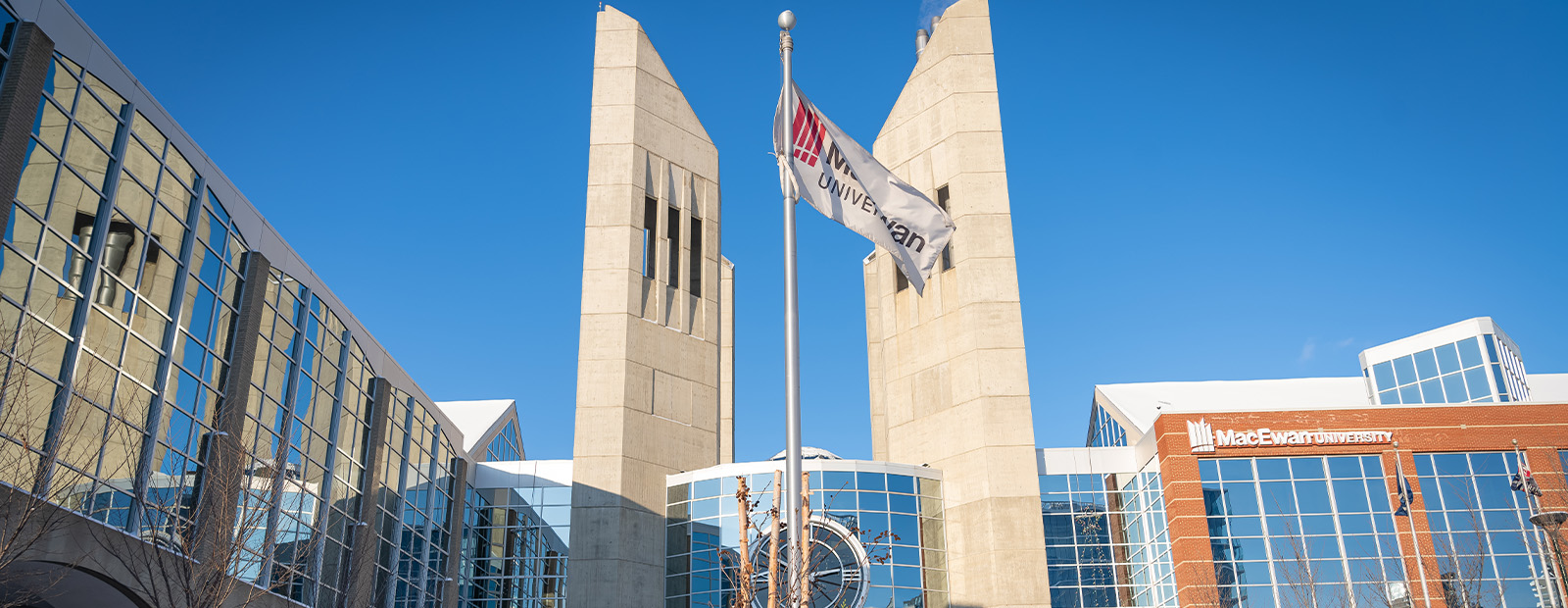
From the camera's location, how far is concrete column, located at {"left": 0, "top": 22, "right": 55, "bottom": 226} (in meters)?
21.4

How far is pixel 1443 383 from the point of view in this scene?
54656 millimetres

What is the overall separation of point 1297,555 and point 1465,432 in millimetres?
9143

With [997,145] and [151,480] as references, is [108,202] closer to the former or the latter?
[151,480]

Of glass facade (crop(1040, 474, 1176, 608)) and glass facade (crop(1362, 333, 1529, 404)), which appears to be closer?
glass facade (crop(1040, 474, 1176, 608))

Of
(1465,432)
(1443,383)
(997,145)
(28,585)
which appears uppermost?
(997,145)

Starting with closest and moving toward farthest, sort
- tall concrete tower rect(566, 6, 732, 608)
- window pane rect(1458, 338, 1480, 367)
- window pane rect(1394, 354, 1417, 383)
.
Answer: tall concrete tower rect(566, 6, 732, 608)
window pane rect(1458, 338, 1480, 367)
window pane rect(1394, 354, 1417, 383)

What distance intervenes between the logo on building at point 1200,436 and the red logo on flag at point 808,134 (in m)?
30.5

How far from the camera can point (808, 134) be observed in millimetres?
19984

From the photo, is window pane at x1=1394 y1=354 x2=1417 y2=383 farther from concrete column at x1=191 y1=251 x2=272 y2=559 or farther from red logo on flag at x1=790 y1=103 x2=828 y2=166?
concrete column at x1=191 y1=251 x2=272 y2=559

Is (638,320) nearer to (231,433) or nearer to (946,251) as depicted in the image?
(946,251)

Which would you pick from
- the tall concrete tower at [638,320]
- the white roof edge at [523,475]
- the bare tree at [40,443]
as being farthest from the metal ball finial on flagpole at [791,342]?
the white roof edge at [523,475]

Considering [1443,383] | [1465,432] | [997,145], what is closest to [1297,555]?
[1465,432]

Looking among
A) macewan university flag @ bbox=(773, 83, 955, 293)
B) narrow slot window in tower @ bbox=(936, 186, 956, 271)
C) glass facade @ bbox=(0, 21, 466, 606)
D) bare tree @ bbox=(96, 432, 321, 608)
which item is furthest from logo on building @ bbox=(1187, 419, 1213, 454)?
bare tree @ bbox=(96, 432, 321, 608)

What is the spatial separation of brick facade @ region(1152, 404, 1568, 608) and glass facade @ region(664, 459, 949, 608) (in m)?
9.53
